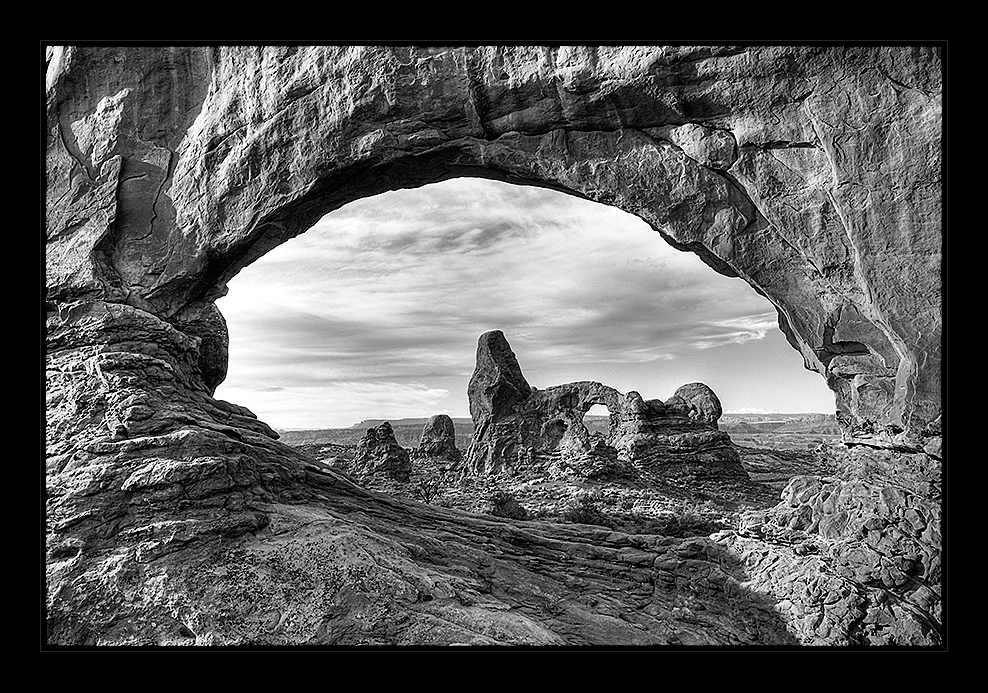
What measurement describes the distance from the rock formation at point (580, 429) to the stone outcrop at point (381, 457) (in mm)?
3734

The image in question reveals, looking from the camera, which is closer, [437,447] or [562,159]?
[562,159]

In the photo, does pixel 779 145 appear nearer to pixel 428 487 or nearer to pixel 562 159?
pixel 562 159

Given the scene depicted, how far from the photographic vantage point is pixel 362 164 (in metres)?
9.17

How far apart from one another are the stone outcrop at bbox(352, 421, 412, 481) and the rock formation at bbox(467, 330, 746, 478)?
12.2 ft

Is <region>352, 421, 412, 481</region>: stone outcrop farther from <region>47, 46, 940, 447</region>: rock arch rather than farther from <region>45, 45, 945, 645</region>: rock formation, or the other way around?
<region>47, 46, 940, 447</region>: rock arch

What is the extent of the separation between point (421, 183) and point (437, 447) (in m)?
24.4

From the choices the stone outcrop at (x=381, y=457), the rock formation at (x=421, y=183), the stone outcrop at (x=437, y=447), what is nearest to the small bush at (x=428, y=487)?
the stone outcrop at (x=381, y=457)

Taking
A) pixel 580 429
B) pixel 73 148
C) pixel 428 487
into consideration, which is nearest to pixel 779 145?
pixel 73 148

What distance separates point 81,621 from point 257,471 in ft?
9.39

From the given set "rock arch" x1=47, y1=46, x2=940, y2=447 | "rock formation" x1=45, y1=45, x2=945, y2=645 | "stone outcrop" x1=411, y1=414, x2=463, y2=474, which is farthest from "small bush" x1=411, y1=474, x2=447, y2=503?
"rock arch" x1=47, y1=46, x2=940, y2=447

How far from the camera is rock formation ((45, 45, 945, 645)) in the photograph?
711cm

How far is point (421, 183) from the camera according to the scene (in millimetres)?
10125

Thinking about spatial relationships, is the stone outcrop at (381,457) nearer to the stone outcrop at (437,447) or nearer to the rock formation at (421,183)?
the stone outcrop at (437,447)

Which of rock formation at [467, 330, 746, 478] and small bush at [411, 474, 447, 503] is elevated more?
rock formation at [467, 330, 746, 478]
